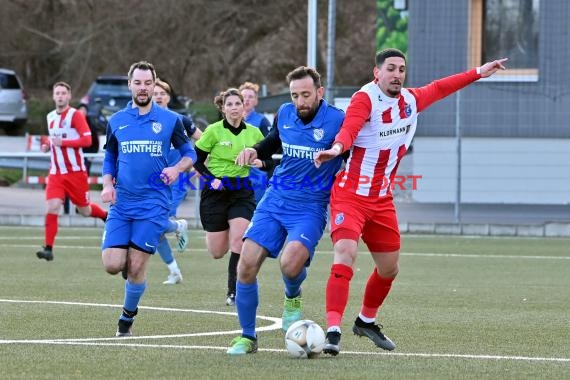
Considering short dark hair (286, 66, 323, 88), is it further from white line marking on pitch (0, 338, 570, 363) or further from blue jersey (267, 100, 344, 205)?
white line marking on pitch (0, 338, 570, 363)

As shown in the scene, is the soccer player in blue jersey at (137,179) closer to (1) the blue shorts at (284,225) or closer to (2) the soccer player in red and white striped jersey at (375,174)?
(1) the blue shorts at (284,225)

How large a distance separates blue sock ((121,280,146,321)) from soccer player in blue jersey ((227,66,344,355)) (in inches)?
42.5

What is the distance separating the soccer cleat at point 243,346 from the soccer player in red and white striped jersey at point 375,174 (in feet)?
2.20

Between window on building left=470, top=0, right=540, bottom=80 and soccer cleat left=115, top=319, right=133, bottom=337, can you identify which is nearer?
soccer cleat left=115, top=319, right=133, bottom=337

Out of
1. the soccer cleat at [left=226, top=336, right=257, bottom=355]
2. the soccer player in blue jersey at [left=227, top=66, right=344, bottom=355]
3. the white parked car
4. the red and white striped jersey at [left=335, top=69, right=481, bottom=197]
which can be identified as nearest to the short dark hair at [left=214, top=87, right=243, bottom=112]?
the soccer player in blue jersey at [left=227, top=66, right=344, bottom=355]

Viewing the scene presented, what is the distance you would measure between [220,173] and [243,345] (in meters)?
4.41

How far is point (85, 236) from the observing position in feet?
72.3

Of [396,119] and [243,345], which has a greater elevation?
[396,119]

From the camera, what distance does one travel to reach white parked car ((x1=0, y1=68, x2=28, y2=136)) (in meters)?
39.4

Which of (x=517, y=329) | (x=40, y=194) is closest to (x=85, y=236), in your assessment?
(x=40, y=194)

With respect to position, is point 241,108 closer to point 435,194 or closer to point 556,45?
point 435,194

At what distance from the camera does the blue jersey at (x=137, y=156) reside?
34.3ft

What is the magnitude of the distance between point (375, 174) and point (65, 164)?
29.2 feet

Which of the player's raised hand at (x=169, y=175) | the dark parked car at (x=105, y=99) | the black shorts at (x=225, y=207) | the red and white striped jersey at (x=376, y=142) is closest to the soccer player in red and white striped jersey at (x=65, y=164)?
the black shorts at (x=225, y=207)
